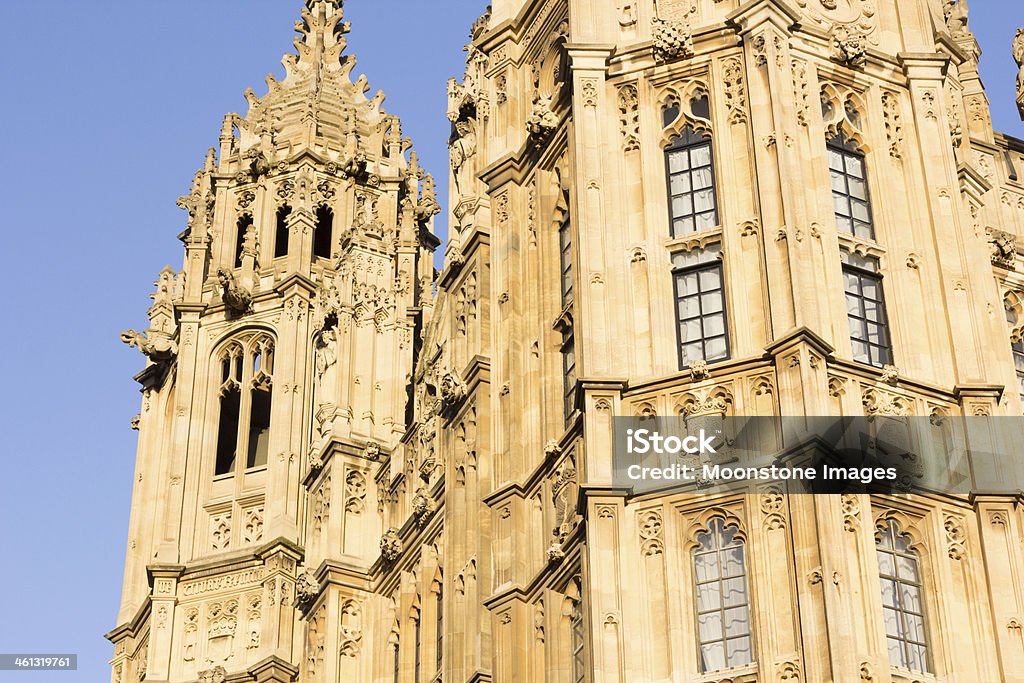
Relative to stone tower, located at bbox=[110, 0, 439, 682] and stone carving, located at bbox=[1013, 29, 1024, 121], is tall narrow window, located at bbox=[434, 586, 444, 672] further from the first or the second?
stone carving, located at bbox=[1013, 29, 1024, 121]

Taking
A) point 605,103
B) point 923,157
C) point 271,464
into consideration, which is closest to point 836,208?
point 923,157

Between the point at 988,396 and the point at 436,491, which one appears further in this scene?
the point at 436,491

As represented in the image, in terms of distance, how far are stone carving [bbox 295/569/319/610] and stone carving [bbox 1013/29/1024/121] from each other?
1595cm

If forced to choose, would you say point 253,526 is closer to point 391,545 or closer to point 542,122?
point 391,545

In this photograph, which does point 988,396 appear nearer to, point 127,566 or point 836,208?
point 836,208

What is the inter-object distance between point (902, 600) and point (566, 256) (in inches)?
328

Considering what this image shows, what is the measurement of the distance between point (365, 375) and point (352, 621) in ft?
20.1

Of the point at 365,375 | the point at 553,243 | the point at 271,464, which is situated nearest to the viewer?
the point at 553,243

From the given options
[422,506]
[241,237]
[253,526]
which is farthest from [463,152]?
[241,237]

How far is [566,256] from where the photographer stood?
34500 mm

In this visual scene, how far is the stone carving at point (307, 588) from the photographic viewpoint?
40875 mm

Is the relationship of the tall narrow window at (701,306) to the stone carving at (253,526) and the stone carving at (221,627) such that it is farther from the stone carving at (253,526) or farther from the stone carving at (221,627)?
the stone carving at (253,526)

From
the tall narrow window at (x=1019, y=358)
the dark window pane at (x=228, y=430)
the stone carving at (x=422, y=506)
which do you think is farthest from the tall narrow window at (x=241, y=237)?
the tall narrow window at (x=1019, y=358)

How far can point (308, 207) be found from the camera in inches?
2207
